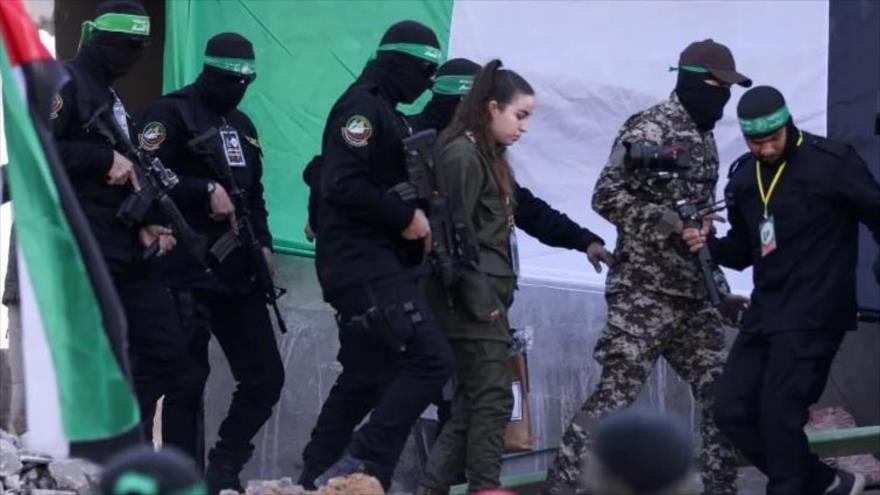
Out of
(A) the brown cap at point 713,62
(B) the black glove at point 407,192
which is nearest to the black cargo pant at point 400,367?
(B) the black glove at point 407,192

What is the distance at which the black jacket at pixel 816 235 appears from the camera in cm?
725

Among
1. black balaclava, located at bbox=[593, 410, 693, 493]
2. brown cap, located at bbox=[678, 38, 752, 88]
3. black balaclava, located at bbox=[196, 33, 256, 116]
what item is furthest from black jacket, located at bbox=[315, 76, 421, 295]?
black balaclava, located at bbox=[593, 410, 693, 493]

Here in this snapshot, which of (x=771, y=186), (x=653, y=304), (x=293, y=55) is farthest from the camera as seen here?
(x=293, y=55)

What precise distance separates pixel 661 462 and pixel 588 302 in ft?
18.4

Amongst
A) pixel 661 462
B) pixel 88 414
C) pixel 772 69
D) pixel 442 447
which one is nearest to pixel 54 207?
pixel 88 414

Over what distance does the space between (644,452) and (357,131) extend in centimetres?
378

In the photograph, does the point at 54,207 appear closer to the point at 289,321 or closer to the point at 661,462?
the point at 661,462

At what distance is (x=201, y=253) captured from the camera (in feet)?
25.8

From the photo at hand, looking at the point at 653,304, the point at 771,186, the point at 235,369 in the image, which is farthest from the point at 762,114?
the point at 235,369

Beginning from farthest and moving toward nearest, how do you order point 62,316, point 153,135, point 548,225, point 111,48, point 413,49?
1. point 548,225
2. point 153,135
3. point 111,48
4. point 413,49
5. point 62,316

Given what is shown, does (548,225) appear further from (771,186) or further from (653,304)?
(771,186)

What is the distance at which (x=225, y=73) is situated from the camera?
8102mm

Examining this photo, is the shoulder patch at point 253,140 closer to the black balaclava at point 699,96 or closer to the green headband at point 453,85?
→ the green headband at point 453,85

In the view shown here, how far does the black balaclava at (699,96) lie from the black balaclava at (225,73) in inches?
70.4
